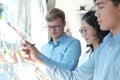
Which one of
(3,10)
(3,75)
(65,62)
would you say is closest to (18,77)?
(3,75)

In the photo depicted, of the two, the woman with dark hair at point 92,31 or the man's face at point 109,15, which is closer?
the man's face at point 109,15

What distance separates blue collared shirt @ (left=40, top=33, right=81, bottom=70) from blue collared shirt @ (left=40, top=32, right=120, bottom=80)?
0.45 feet

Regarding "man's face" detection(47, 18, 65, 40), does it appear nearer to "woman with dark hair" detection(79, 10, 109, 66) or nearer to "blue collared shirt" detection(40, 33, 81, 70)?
"blue collared shirt" detection(40, 33, 81, 70)

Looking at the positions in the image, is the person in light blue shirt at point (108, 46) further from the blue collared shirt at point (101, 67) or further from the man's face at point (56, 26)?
the man's face at point (56, 26)

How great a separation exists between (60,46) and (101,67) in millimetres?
626

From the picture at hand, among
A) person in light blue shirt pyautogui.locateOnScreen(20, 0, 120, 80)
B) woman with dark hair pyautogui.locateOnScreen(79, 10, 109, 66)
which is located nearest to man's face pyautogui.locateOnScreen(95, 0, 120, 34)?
person in light blue shirt pyautogui.locateOnScreen(20, 0, 120, 80)

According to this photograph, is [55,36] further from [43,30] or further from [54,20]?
[43,30]

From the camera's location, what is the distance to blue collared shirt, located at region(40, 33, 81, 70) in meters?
1.64

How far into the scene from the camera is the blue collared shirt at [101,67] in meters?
1.13

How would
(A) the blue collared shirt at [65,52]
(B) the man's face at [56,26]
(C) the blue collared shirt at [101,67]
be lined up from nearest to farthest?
(C) the blue collared shirt at [101,67]
(A) the blue collared shirt at [65,52]
(B) the man's face at [56,26]

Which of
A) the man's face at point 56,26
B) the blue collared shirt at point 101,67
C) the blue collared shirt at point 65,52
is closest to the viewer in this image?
the blue collared shirt at point 101,67

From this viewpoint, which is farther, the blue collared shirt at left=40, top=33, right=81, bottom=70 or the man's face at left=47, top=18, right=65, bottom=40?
the man's face at left=47, top=18, right=65, bottom=40

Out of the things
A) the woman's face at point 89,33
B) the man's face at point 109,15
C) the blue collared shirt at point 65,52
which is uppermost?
the man's face at point 109,15

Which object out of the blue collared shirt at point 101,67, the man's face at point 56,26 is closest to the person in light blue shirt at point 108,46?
the blue collared shirt at point 101,67
